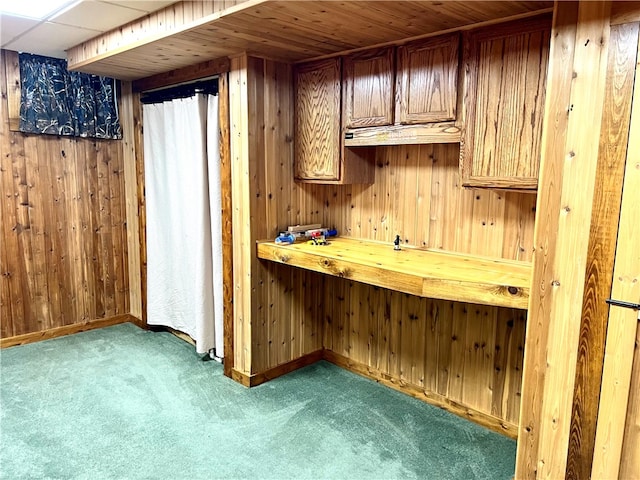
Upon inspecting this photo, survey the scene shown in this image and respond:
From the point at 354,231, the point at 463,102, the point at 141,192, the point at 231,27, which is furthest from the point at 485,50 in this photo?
the point at 141,192

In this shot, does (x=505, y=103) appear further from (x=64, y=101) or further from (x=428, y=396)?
(x=64, y=101)

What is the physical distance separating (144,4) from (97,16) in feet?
1.36

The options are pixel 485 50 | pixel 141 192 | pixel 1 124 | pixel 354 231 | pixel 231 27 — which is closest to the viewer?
pixel 485 50

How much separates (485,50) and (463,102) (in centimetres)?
25

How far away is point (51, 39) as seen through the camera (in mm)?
3170

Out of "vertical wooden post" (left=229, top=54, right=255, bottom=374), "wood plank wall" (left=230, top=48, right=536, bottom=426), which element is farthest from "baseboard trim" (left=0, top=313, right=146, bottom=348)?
"wood plank wall" (left=230, top=48, right=536, bottom=426)

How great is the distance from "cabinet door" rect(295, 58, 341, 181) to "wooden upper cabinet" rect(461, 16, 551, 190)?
877 mm

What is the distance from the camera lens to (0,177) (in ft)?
11.7

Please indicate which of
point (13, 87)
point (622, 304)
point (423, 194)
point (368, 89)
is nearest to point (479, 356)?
point (423, 194)

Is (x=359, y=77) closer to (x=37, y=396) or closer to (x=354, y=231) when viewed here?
(x=354, y=231)

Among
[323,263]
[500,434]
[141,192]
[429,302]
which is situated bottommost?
[500,434]

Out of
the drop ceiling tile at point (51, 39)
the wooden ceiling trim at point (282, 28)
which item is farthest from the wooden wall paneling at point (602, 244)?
the drop ceiling tile at point (51, 39)

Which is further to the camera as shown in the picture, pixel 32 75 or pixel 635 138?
pixel 32 75

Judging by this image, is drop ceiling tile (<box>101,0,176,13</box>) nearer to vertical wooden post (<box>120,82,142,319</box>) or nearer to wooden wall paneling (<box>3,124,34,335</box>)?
vertical wooden post (<box>120,82,142,319</box>)
